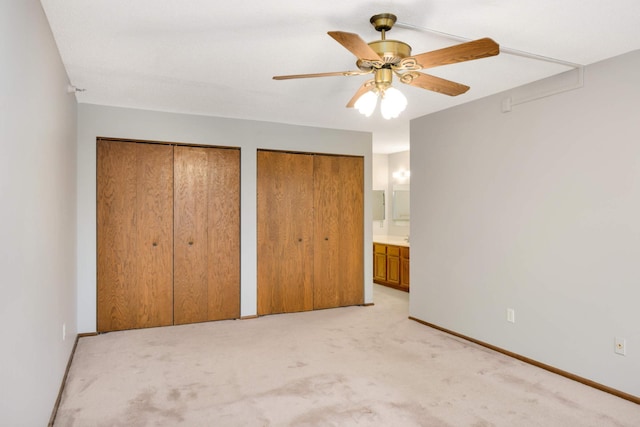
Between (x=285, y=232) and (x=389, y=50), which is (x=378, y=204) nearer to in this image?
(x=285, y=232)

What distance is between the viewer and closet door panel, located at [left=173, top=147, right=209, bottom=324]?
14.5 feet

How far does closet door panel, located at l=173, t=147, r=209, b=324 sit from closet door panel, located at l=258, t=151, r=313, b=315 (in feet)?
2.09

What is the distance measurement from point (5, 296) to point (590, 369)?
11.6 ft

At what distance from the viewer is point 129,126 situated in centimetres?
421

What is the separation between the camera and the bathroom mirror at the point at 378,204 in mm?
7496

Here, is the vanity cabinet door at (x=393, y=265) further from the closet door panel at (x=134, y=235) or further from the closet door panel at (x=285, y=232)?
the closet door panel at (x=134, y=235)

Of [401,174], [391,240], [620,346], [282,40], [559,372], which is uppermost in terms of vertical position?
[282,40]

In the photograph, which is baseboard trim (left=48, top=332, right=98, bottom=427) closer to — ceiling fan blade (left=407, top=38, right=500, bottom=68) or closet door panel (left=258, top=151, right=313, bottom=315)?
closet door panel (left=258, top=151, right=313, bottom=315)

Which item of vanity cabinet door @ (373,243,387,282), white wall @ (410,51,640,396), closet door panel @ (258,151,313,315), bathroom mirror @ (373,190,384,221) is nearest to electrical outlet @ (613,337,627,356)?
white wall @ (410,51,640,396)

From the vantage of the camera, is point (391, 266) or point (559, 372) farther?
point (391, 266)

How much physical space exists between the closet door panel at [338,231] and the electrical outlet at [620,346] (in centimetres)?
296

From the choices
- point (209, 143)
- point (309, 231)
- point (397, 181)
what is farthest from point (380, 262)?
point (209, 143)

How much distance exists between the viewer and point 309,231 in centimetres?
506

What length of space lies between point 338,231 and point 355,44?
11.5 feet
